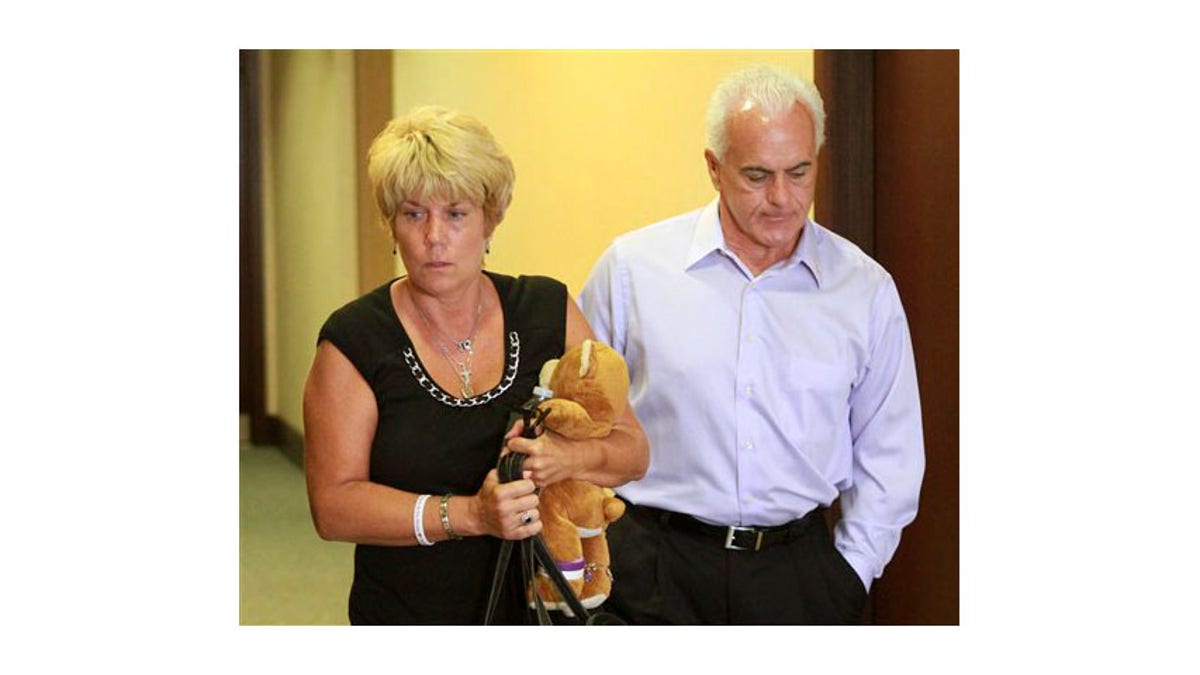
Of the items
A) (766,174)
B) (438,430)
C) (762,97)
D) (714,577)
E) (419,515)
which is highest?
(762,97)

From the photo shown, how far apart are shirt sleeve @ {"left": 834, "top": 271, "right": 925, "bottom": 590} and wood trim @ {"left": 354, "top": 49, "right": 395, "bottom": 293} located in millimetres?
733

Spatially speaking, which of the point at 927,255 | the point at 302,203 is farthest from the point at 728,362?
the point at 302,203

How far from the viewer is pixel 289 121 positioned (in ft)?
7.48

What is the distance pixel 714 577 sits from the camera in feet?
7.33

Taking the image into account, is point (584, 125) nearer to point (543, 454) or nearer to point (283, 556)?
point (543, 454)

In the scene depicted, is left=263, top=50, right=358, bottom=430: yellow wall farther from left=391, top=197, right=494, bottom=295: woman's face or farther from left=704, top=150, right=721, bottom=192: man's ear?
left=704, top=150, right=721, bottom=192: man's ear

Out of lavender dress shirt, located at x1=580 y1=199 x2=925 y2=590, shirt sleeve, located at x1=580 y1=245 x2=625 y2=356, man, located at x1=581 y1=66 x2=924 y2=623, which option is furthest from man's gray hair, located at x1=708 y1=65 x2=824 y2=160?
shirt sleeve, located at x1=580 y1=245 x2=625 y2=356

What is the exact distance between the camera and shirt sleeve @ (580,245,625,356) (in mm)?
2213

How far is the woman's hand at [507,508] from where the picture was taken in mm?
2080

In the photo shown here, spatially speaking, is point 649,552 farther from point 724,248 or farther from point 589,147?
point 589,147

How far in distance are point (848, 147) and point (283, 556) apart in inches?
40.9

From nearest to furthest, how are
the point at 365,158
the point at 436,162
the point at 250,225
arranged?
1. the point at 436,162
2. the point at 365,158
3. the point at 250,225
